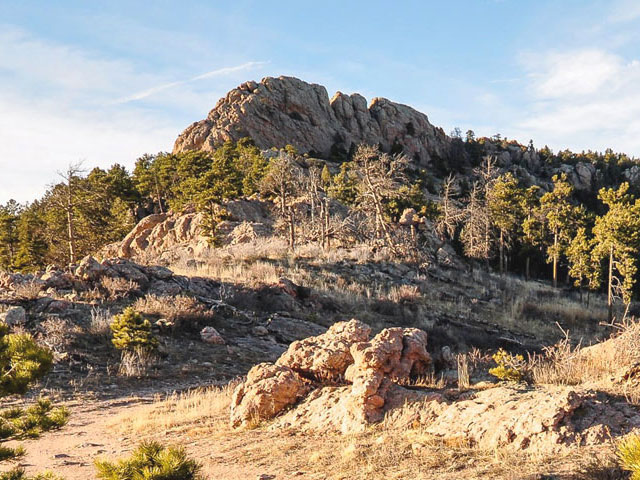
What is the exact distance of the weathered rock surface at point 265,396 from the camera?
6.24m

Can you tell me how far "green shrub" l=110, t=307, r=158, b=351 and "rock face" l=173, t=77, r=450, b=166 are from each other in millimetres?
58197

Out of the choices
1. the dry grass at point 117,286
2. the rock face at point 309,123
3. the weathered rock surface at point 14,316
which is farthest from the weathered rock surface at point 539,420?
the rock face at point 309,123

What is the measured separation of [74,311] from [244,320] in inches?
184

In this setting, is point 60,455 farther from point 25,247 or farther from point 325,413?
point 25,247

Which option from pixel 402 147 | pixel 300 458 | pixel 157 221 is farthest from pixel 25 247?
pixel 402 147

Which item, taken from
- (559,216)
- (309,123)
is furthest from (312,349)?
(309,123)

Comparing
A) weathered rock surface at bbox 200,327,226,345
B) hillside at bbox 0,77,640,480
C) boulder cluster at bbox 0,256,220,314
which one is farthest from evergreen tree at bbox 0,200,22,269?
weathered rock surface at bbox 200,327,226,345

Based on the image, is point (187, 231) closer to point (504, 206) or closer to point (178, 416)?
point (504, 206)

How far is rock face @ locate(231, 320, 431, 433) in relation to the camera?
18.4 ft

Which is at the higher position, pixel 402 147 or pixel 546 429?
pixel 402 147

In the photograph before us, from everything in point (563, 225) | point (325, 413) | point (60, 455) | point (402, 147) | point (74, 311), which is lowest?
point (60, 455)

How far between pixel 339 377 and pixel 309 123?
74871mm

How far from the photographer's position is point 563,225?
41.6 metres

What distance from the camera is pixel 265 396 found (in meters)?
6.31
